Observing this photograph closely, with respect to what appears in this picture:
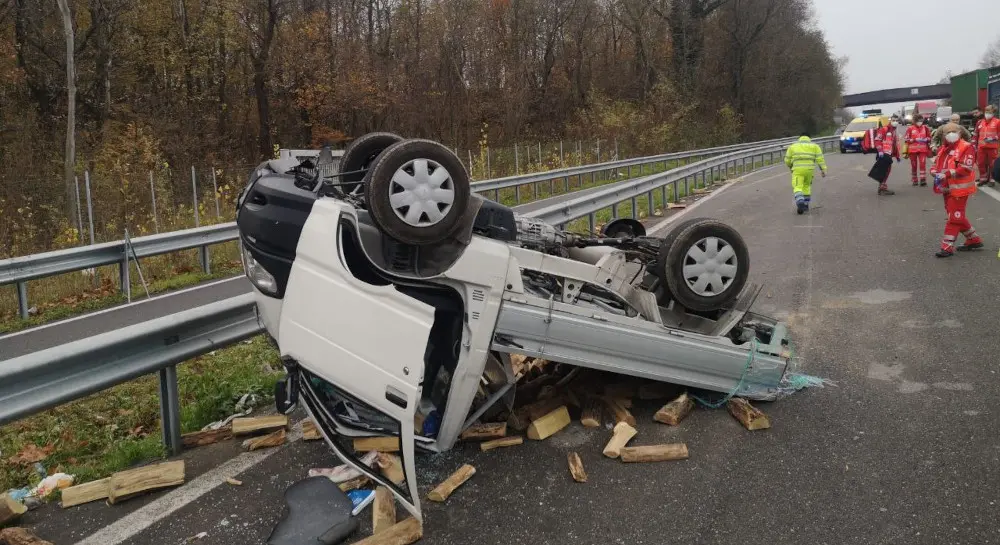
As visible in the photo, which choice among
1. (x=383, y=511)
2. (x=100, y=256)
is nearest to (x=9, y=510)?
(x=383, y=511)

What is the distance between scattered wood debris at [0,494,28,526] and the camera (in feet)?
10.2

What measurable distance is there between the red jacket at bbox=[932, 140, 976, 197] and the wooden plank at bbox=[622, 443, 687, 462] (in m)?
6.47

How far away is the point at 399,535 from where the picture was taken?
2.94 meters

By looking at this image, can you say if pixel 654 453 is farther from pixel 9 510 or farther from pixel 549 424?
pixel 9 510

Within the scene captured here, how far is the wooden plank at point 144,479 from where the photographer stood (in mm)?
3344

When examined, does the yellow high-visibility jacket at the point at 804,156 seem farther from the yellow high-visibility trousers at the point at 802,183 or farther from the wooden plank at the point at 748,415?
the wooden plank at the point at 748,415

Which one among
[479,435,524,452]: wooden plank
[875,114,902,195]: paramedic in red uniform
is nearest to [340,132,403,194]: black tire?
[479,435,524,452]: wooden plank

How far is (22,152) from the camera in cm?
2198

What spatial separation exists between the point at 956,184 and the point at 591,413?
6501 mm

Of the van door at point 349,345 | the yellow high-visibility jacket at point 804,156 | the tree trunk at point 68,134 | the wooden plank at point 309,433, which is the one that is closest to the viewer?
the van door at point 349,345

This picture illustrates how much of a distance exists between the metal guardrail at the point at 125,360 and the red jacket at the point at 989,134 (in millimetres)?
16375

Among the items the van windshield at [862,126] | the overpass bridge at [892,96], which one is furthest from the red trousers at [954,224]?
the overpass bridge at [892,96]

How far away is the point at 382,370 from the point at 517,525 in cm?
89

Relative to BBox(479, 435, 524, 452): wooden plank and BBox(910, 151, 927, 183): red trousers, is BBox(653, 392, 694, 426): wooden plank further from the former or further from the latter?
BBox(910, 151, 927, 183): red trousers
